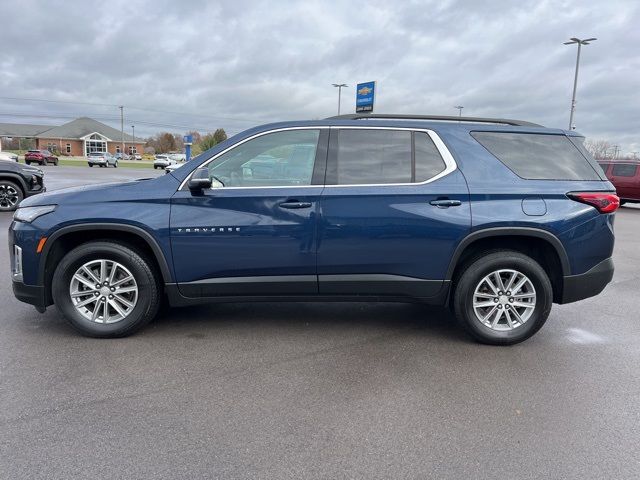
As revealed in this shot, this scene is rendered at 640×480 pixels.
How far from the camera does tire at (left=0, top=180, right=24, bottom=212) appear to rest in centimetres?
1211

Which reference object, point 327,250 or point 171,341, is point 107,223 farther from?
point 327,250

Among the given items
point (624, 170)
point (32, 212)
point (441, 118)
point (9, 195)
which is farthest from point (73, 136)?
point (441, 118)

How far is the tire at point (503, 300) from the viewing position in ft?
13.3

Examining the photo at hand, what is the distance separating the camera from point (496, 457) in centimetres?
261

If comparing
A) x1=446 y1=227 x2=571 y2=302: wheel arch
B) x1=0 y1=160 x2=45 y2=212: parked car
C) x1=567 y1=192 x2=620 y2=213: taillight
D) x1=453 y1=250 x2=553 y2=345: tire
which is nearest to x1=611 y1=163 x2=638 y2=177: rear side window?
x1=567 y1=192 x2=620 y2=213: taillight

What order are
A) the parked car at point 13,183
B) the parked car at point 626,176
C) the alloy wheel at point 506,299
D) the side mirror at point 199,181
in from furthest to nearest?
the parked car at point 626,176
the parked car at point 13,183
the alloy wheel at point 506,299
the side mirror at point 199,181

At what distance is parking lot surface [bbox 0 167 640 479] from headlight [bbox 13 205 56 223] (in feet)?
3.25

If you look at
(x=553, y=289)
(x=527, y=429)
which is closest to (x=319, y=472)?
(x=527, y=429)

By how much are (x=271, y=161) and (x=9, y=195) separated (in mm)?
11004

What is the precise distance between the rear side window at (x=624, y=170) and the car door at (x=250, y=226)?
17793 mm

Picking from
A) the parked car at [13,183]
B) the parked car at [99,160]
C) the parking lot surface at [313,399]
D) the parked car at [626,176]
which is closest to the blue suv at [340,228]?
the parking lot surface at [313,399]

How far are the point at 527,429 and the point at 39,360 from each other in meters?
3.45

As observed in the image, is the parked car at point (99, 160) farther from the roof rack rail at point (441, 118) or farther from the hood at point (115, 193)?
the roof rack rail at point (441, 118)

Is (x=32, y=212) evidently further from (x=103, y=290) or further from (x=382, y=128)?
(x=382, y=128)
